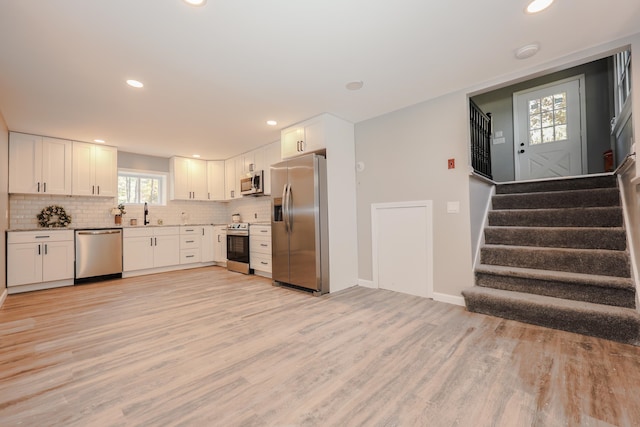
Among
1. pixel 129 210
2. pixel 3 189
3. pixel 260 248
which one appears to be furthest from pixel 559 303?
pixel 129 210

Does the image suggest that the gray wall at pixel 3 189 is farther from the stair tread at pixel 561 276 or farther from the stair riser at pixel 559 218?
the stair riser at pixel 559 218

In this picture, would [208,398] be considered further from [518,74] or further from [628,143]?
[628,143]

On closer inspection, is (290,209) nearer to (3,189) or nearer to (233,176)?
(233,176)

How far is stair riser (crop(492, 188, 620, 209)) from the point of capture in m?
3.06

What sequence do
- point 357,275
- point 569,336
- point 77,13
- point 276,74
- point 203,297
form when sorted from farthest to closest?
point 357,275
point 203,297
point 276,74
point 569,336
point 77,13

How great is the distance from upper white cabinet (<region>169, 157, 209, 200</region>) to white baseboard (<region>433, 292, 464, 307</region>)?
524 centimetres

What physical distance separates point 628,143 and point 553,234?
1.11 meters

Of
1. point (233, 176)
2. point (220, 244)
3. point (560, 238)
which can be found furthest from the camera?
point (233, 176)

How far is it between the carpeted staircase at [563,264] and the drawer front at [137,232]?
532cm

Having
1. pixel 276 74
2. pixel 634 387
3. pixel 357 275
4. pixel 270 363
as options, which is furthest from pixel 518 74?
pixel 270 363

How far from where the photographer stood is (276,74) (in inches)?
106

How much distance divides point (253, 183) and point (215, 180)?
1.54m

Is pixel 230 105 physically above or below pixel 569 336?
above

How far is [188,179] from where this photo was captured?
5992 mm
